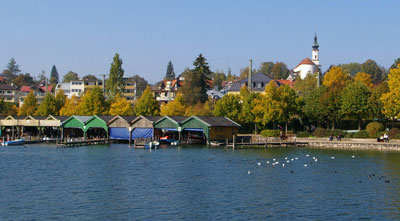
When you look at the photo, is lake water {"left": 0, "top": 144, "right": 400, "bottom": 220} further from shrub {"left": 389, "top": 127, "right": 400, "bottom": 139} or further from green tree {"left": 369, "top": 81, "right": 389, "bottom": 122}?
green tree {"left": 369, "top": 81, "right": 389, "bottom": 122}

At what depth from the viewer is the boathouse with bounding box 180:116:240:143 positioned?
89.2 meters

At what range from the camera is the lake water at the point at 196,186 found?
37875 mm

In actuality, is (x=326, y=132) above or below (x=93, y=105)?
below

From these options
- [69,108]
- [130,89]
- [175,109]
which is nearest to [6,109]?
[69,108]

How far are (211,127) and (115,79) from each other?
180 ft

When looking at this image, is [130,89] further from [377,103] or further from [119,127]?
[377,103]

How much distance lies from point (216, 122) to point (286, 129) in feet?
57.4

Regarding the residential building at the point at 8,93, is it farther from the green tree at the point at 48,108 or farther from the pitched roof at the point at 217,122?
the pitched roof at the point at 217,122

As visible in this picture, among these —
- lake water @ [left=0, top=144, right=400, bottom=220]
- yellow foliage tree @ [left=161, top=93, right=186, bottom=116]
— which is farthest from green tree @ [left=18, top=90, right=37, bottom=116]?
lake water @ [left=0, top=144, right=400, bottom=220]

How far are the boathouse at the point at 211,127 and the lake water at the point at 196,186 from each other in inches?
525

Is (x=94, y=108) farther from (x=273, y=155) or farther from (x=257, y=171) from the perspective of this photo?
(x=257, y=171)

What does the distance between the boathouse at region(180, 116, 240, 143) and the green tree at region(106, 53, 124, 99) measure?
48547 mm

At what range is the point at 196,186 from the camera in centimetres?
4831

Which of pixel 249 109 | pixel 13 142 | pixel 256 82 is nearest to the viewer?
pixel 13 142
